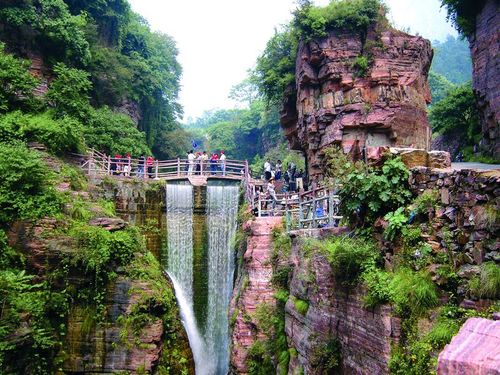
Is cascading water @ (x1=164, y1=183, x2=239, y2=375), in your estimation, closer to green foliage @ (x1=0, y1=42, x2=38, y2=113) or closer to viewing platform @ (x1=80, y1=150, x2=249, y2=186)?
viewing platform @ (x1=80, y1=150, x2=249, y2=186)

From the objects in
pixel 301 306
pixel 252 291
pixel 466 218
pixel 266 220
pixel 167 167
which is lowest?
pixel 252 291

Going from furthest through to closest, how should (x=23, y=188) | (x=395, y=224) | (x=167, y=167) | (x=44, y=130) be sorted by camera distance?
(x=167, y=167) → (x=44, y=130) → (x=23, y=188) → (x=395, y=224)

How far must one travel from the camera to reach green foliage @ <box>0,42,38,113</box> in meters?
17.1

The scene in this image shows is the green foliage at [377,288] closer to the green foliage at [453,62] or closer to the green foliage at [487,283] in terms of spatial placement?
the green foliage at [487,283]

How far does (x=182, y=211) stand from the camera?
65.4 ft

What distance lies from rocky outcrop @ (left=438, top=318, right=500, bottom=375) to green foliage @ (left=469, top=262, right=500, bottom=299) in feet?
11.0

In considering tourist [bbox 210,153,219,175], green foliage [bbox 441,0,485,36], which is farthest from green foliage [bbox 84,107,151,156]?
green foliage [bbox 441,0,485,36]

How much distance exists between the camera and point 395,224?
6.70 metres

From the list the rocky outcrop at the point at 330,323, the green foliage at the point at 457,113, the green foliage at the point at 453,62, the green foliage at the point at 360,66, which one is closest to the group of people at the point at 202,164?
the green foliage at the point at 360,66

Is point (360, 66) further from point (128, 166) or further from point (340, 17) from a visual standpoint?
point (128, 166)

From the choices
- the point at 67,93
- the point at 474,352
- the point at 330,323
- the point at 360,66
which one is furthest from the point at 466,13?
the point at 474,352

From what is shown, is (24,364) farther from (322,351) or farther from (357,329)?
(357,329)

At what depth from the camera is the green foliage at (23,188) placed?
13484mm

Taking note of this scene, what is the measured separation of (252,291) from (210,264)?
19.1 ft
